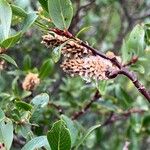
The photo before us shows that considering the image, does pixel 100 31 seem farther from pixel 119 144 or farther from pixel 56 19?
pixel 56 19

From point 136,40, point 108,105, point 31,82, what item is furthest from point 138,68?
point 108,105

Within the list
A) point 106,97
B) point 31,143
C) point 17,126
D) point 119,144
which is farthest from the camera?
point 119,144

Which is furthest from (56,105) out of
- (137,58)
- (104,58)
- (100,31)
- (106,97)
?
(100,31)

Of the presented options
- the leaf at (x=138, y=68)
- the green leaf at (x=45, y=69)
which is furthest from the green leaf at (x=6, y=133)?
the green leaf at (x=45, y=69)

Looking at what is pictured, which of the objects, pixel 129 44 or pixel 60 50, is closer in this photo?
pixel 60 50

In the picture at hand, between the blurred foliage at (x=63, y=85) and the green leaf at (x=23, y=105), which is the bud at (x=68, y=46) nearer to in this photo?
the blurred foliage at (x=63, y=85)

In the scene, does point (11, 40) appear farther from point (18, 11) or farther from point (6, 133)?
point (6, 133)
